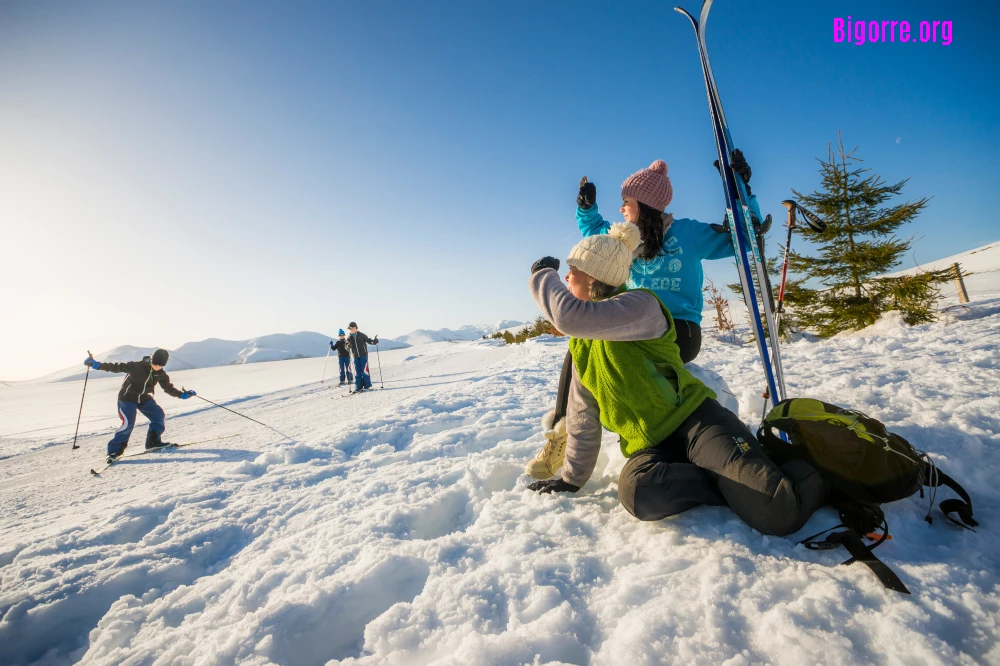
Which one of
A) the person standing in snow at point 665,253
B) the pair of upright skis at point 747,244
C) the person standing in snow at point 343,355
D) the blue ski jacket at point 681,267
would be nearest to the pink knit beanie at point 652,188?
the person standing in snow at point 665,253

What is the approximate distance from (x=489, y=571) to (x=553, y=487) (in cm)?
75

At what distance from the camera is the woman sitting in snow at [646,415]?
1510mm

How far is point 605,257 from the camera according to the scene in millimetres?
1953

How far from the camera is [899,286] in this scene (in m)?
7.22

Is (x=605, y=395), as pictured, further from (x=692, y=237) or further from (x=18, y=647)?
(x=18, y=647)

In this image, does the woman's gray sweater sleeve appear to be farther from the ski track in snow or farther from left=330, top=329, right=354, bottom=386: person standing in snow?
left=330, top=329, right=354, bottom=386: person standing in snow

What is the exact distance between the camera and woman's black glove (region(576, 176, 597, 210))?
282cm

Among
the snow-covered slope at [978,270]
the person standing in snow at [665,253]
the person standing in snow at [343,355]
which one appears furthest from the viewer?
the person standing in snow at [343,355]

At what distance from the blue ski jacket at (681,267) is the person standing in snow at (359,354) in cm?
957

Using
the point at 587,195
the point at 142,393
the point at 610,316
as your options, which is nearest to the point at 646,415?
the point at 610,316

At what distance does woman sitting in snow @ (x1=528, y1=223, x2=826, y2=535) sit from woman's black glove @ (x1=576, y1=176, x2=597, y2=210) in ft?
2.83

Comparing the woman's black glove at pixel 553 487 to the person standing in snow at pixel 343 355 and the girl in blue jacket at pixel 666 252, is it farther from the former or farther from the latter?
the person standing in snow at pixel 343 355

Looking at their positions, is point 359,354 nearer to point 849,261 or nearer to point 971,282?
point 849,261

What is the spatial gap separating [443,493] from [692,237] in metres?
2.41
